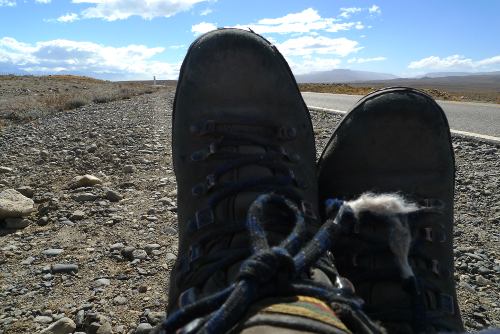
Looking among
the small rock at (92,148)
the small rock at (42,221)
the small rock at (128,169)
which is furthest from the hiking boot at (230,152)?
the small rock at (92,148)

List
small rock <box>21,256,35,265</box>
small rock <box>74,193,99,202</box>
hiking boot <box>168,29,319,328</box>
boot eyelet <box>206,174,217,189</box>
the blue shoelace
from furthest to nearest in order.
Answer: small rock <box>74,193,99,202</box> < small rock <box>21,256,35,265</box> < boot eyelet <box>206,174,217,189</box> < hiking boot <box>168,29,319,328</box> < the blue shoelace

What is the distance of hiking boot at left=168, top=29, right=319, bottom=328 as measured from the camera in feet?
3.91

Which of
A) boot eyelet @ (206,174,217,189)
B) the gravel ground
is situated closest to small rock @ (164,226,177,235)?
the gravel ground

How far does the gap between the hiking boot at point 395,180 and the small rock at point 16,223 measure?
139 cm

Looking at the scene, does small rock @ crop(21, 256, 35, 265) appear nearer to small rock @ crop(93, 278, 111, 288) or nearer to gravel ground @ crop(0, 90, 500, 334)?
gravel ground @ crop(0, 90, 500, 334)

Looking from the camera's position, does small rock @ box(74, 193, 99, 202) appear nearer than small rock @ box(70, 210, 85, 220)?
No

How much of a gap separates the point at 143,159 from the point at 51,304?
210 centimetres

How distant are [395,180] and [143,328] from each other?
3.26 ft

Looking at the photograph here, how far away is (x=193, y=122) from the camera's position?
1.80 m

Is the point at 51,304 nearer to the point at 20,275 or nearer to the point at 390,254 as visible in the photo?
the point at 20,275

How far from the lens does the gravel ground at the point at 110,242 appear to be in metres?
1.45

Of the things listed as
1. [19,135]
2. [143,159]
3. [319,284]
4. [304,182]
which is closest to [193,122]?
[304,182]

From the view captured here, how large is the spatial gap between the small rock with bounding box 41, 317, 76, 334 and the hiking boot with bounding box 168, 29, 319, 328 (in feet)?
1.12

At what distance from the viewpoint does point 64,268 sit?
1687 mm
